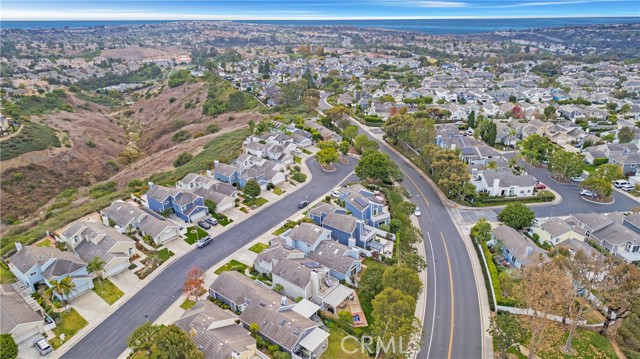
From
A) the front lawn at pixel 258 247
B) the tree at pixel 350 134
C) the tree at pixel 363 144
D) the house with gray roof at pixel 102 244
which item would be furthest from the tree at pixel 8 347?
the tree at pixel 350 134

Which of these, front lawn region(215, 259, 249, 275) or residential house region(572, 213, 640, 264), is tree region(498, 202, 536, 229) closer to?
residential house region(572, 213, 640, 264)

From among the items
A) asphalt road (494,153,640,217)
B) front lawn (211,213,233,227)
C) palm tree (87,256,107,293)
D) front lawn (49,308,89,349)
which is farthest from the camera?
asphalt road (494,153,640,217)

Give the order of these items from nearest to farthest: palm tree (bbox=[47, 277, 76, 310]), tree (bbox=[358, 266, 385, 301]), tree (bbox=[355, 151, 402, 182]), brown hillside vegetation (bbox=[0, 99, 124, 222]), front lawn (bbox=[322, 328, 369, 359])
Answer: front lawn (bbox=[322, 328, 369, 359]) < palm tree (bbox=[47, 277, 76, 310]) < tree (bbox=[358, 266, 385, 301]) < tree (bbox=[355, 151, 402, 182]) < brown hillside vegetation (bbox=[0, 99, 124, 222])

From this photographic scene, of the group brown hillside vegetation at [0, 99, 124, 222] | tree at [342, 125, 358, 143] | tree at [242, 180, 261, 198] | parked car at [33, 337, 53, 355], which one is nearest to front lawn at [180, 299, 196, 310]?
parked car at [33, 337, 53, 355]

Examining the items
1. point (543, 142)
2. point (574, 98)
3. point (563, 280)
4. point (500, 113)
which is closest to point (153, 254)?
point (563, 280)

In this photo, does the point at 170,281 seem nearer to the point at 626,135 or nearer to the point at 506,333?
the point at 506,333
